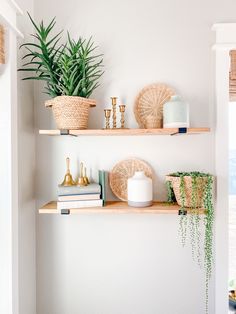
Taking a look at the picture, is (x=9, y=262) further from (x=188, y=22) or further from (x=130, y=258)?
(x=188, y=22)

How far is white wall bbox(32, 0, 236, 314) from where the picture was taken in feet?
5.37

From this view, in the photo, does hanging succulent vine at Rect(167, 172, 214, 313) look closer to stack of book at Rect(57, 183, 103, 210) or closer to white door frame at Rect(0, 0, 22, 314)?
stack of book at Rect(57, 183, 103, 210)

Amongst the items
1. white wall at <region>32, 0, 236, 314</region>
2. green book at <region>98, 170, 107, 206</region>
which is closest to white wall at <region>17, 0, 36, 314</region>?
white wall at <region>32, 0, 236, 314</region>

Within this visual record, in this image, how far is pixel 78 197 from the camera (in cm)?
148

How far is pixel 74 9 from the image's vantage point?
1.66 m

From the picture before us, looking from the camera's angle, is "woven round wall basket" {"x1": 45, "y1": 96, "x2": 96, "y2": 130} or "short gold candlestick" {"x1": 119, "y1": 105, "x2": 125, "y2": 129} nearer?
"woven round wall basket" {"x1": 45, "y1": 96, "x2": 96, "y2": 130}

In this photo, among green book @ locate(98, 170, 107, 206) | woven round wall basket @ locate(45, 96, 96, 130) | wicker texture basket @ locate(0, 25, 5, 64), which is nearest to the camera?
wicker texture basket @ locate(0, 25, 5, 64)

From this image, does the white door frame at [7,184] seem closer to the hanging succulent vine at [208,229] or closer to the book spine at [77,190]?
the book spine at [77,190]

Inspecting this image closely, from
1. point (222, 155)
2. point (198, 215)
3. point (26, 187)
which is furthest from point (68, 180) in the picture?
point (222, 155)

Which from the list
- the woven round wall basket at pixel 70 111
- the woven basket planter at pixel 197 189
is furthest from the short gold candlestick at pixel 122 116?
the woven basket planter at pixel 197 189

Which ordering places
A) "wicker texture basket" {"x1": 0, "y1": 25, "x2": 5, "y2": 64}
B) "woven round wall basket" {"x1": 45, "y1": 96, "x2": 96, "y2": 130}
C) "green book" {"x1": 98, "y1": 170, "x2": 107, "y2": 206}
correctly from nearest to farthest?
"wicker texture basket" {"x1": 0, "y1": 25, "x2": 5, "y2": 64} < "woven round wall basket" {"x1": 45, "y1": 96, "x2": 96, "y2": 130} < "green book" {"x1": 98, "y1": 170, "x2": 107, "y2": 206}

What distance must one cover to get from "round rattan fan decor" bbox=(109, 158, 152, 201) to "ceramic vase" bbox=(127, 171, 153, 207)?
0.13 metres

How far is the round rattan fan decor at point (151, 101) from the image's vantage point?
1617 mm

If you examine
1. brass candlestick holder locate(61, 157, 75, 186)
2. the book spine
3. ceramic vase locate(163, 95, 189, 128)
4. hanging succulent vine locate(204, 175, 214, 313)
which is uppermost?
ceramic vase locate(163, 95, 189, 128)
